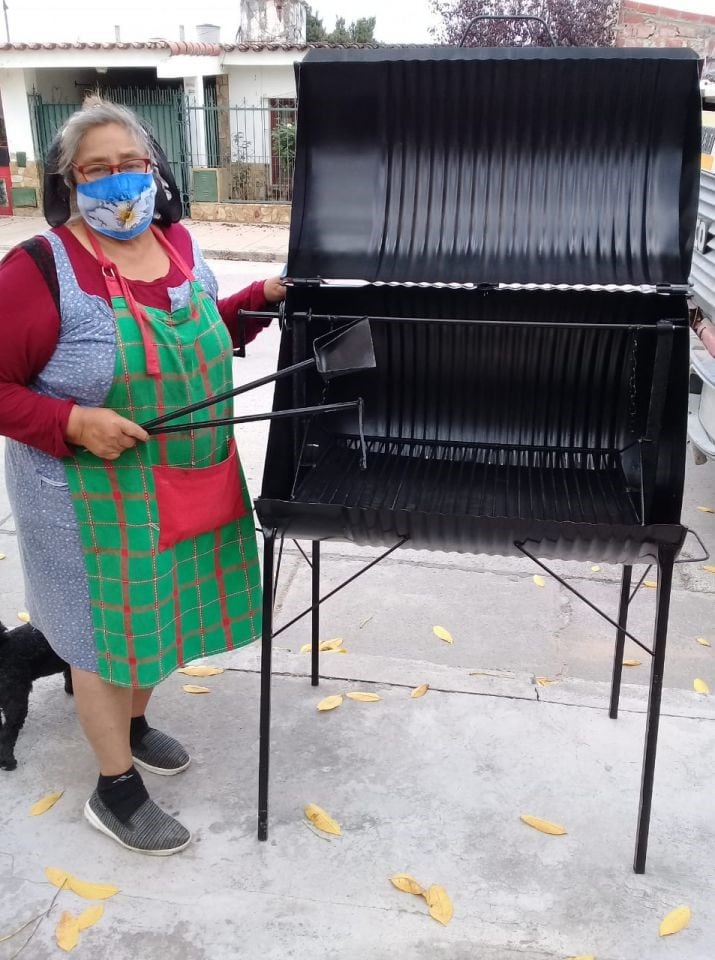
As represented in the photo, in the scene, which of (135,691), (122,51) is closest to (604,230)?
(135,691)

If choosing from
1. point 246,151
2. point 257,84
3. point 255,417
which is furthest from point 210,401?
point 257,84

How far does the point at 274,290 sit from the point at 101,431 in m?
0.64

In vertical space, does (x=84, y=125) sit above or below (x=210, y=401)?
above

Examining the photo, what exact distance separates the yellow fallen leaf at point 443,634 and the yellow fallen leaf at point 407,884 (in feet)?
4.00

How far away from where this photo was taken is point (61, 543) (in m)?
1.93

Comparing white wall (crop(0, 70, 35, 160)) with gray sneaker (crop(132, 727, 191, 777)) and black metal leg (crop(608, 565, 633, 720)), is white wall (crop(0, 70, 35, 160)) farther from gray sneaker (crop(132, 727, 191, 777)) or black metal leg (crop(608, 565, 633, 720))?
black metal leg (crop(608, 565, 633, 720))

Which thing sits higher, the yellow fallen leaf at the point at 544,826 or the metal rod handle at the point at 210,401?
the metal rod handle at the point at 210,401

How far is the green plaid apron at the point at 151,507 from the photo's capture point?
1.84 m

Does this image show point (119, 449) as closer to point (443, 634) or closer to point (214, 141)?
point (443, 634)

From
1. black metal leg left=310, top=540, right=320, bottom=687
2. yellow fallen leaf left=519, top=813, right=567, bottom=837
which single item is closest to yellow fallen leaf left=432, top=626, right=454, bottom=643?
black metal leg left=310, top=540, right=320, bottom=687

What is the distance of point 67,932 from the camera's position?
1.89 meters

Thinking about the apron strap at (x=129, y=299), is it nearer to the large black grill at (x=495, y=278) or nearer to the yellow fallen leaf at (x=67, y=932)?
the large black grill at (x=495, y=278)

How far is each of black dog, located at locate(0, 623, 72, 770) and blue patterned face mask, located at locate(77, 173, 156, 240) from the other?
1.15 metres

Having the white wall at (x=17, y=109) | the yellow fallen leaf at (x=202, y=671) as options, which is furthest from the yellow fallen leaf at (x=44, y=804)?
the white wall at (x=17, y=109)
